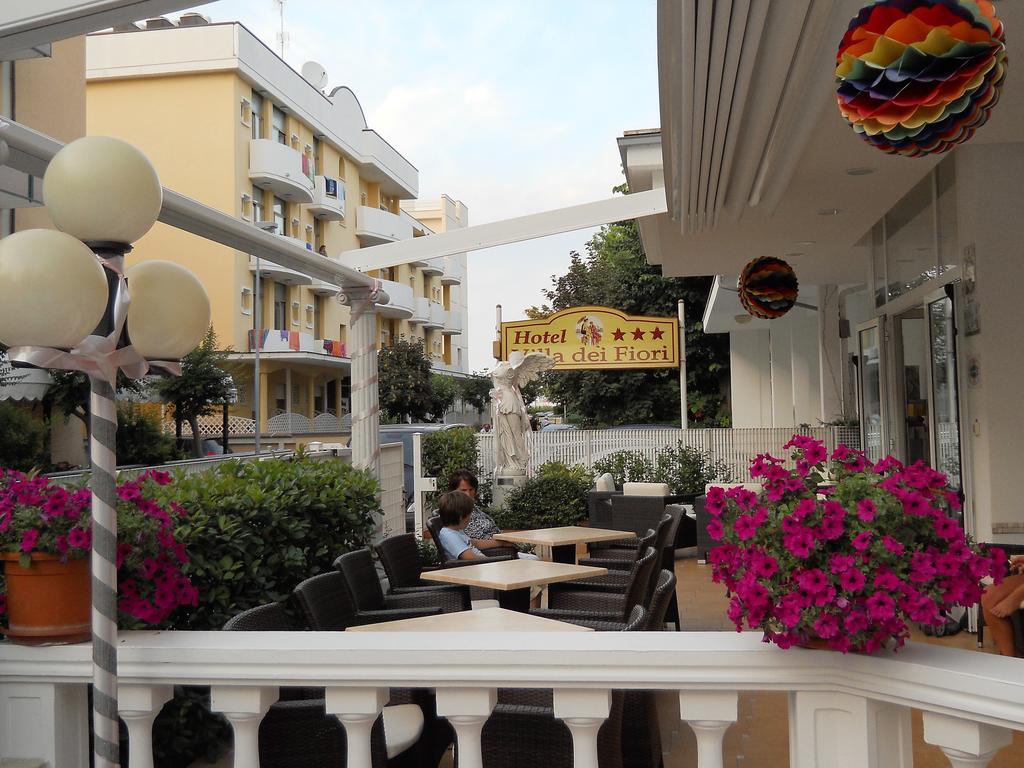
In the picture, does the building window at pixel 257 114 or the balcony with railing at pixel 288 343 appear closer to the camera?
the building window at pixel 257 114

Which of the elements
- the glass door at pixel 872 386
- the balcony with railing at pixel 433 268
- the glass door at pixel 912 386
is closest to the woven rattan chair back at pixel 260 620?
the glass door at pixel 912 386

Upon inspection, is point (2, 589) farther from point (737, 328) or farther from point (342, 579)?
point (737, 328)

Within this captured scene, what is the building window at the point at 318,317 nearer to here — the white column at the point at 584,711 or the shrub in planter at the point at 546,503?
the shrub in planter at the point at 546,503

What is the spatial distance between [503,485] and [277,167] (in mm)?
18473

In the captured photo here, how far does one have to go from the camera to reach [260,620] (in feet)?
10.2

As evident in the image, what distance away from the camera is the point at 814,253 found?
1034 cm

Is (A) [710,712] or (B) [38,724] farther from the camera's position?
(B) [38,724]

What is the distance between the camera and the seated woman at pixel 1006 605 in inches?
195

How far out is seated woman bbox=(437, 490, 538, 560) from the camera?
6535mm

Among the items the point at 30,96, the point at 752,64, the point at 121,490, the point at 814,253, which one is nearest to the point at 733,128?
the point at 752,64

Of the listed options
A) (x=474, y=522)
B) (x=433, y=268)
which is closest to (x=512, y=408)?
(x=474, y=522)

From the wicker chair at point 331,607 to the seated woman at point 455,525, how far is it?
1900 mm

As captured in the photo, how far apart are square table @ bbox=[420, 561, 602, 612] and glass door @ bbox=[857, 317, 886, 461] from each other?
444cm

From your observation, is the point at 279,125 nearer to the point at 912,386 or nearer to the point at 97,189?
the point at 912,386
